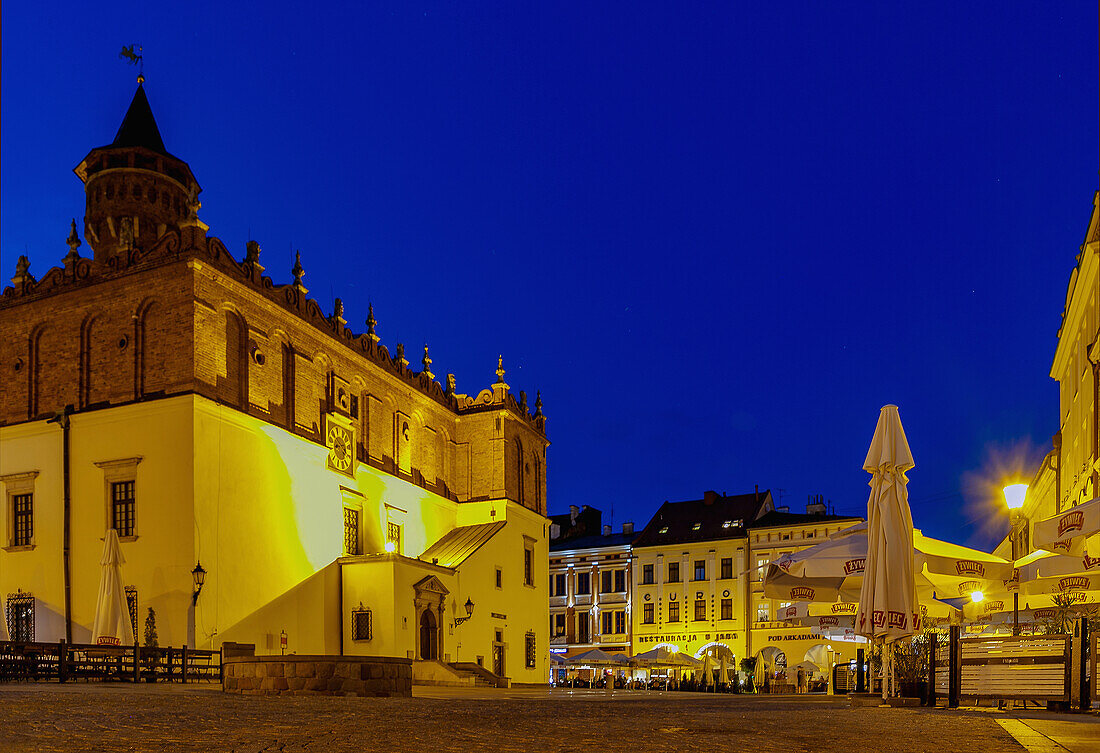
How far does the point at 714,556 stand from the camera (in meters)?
55.8

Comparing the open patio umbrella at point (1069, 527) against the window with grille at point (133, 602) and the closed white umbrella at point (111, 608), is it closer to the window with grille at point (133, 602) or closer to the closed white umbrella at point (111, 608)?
the closed white umbrella at point (111, 608)

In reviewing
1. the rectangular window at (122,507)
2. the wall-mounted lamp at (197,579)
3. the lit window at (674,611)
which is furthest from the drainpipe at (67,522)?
the lit window at (674,611)

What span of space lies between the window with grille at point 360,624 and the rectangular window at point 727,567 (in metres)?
27.9

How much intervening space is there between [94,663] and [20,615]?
9.29m

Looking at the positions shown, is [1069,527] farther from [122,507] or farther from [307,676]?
[122,507]

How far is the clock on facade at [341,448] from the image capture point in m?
32.7

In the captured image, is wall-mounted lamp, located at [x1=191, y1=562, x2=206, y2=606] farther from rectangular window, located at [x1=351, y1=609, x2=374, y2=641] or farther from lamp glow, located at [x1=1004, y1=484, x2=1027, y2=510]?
lamp glow, located at [x1=1004, y1=484, x2=1027, y2=510]

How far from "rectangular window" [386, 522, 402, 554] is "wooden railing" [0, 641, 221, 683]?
12.4 m

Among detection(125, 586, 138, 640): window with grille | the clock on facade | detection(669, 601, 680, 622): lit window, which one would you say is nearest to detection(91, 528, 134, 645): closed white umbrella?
detection(125, 586, 138, 640): window with grille

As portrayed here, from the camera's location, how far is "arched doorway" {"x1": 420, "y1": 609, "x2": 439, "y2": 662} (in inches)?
1332

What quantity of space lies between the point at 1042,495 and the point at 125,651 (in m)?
27.0

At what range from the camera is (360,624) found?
32188 mm

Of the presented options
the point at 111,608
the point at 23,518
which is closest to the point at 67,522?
the point at 23,518

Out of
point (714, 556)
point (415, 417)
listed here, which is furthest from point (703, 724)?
point (714, 556)
